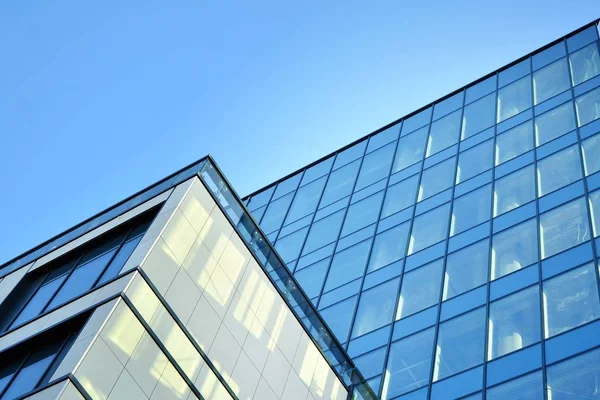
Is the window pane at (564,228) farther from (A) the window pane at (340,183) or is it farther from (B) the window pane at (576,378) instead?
(A) the window pane at (340,183)

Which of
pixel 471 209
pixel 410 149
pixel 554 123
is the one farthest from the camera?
pixel 410 149

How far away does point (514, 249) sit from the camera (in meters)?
29.8

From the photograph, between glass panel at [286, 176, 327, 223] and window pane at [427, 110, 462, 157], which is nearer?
window pane at [427, 110, 462, 157]

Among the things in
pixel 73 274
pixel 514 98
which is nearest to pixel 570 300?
pixel 73 274

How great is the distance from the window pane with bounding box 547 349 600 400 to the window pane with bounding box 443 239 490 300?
20.2 ft

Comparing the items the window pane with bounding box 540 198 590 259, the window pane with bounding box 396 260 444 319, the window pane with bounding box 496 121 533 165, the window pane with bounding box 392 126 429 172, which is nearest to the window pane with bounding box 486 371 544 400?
the window pane with bounding box 540 198 590 259

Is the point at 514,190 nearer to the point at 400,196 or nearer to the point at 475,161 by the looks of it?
the point at 475,161

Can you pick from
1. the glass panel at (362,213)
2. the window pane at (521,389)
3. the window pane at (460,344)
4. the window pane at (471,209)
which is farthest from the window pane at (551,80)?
the window pane at (521,389)

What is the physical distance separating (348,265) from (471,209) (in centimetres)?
615

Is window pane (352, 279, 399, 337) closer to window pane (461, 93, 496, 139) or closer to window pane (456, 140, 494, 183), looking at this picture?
window pane (456, 140, 494, 183)

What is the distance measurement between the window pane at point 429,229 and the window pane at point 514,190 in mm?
2471

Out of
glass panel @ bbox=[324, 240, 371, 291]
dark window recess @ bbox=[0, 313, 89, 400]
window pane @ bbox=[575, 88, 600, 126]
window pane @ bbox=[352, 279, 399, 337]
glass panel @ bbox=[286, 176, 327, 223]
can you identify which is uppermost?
glass panel @ bbox=[286, 176, 327, 223]

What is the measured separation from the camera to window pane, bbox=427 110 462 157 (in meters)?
40.9

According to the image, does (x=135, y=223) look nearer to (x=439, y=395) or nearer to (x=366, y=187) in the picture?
(x=439, y=395)
